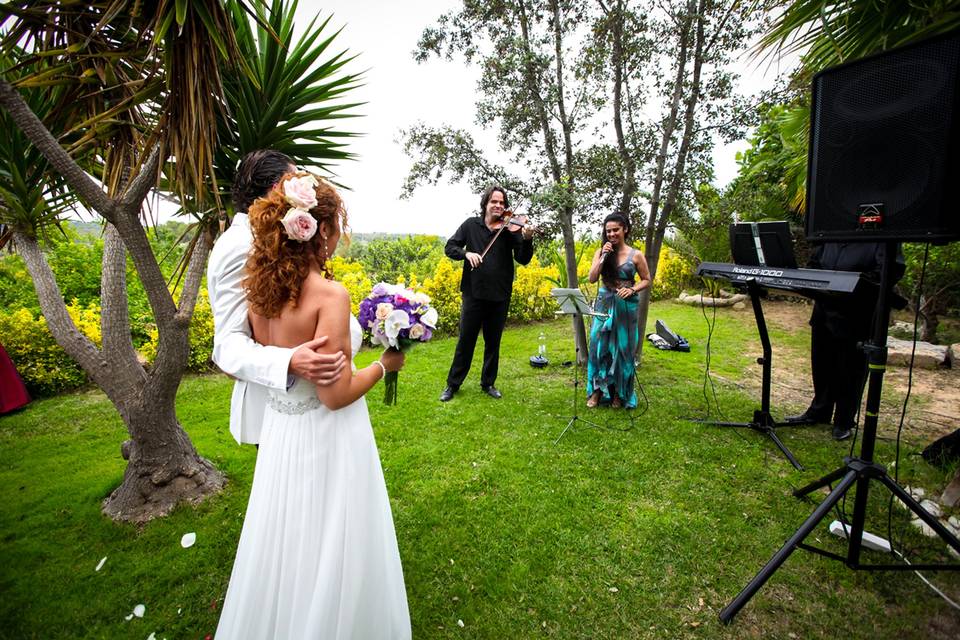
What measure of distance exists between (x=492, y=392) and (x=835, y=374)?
11.3 ft

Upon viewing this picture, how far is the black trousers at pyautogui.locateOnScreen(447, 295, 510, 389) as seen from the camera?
4.81 metres

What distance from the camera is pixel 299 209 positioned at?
1.35 metres

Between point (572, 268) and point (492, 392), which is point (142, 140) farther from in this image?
point (572, 268)

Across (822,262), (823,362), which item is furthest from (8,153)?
(823,362)

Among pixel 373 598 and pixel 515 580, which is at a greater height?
pixel 373 598

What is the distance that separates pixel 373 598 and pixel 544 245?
15.4ft

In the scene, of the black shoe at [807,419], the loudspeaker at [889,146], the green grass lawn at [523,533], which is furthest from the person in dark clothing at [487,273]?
the black shoe at [807,419]

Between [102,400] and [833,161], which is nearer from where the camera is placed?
[833,161]

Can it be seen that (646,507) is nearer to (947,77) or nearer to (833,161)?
(833,161)

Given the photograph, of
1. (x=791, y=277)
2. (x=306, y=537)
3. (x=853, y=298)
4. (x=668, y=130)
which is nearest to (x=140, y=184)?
(x=306, y=537)

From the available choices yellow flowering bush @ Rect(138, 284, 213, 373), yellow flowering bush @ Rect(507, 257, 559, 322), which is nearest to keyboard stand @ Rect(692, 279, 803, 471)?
yellow flowering bush @ Rect(507, 257, 559, 322)

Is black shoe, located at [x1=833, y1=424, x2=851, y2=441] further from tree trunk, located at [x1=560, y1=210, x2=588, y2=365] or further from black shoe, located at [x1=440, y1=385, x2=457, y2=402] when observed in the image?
black shoe, located at [x1=440, y1=385, x2=457, y2=402]

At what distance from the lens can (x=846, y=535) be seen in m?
2.54

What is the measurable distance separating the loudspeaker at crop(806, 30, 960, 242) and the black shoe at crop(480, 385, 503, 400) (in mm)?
3368
